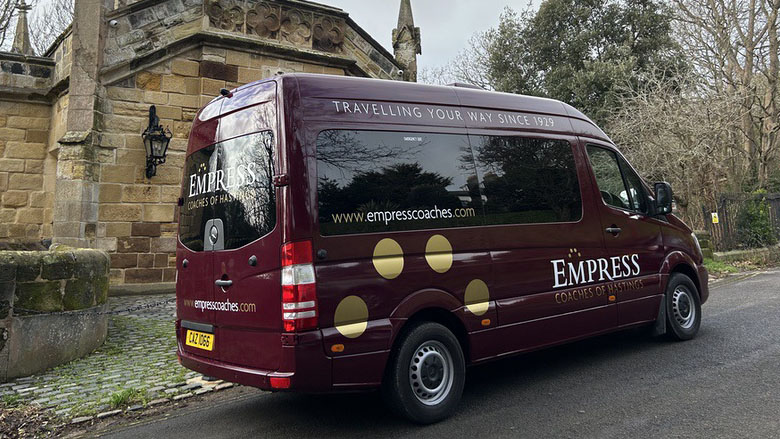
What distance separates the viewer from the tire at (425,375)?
12.2 ft

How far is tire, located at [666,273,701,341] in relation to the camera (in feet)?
19.2

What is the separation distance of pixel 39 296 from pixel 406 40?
9.87m

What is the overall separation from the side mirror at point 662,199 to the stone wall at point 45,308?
6195 millimetres

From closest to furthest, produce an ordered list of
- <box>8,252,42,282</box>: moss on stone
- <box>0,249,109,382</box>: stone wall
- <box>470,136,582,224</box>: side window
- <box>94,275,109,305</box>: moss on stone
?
<box>470,136,582,224</box>: side window < <box>0,249,109,382</box>: stone wall < <box>8,252,42,282</box>: moss on stone < <box>94,275,109,305</box>: moss on stone

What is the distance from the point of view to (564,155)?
5.13 metres

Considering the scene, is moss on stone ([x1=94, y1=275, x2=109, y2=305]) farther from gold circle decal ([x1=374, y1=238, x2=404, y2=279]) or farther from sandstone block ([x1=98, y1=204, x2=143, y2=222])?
gold circle decal ([x1=374, y1=238, x2=404, y2=279])

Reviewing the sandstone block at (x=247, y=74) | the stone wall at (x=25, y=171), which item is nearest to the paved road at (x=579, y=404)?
the sandstone block at (x=247, y=74)

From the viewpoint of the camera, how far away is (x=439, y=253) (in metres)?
4.01

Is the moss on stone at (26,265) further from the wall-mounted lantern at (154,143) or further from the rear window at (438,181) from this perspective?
the wall-mounted lantern at (154,143)

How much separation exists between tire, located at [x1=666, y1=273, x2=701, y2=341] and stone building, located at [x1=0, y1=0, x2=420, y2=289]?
7.72 meters

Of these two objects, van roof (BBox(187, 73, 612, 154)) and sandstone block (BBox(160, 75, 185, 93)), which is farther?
sandstone block (BBox(160, 75, 185, 93))

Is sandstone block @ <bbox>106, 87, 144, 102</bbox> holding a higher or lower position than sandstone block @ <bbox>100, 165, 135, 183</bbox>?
higher

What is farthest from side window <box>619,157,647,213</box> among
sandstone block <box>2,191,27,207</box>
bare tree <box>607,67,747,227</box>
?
sandstone block <box>2,191,27,207</box>

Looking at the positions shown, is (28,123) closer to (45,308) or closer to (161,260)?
(161,260)
